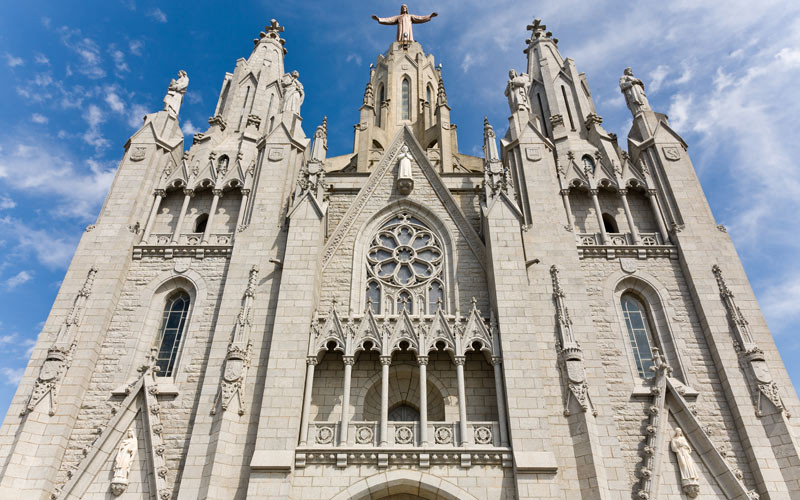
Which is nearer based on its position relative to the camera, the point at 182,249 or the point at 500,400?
the point at 500,400

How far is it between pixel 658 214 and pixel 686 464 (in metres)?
8.75

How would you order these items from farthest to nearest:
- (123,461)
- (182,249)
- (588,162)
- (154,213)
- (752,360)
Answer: (588,162)
(154,213)
(182,249)
(752,360)
(123,461)

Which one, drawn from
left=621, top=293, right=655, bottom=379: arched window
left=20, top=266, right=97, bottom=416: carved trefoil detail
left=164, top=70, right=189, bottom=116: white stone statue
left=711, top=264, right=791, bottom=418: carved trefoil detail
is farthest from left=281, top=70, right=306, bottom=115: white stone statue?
left=711, top=264, right=791, bottom=418: carved trefoil detail

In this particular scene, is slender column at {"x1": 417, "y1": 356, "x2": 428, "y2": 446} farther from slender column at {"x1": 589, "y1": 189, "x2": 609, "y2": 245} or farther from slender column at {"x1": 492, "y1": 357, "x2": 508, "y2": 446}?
slender column at {"x1": 589, "y1": 189, "x2": 609, "y2": 245}

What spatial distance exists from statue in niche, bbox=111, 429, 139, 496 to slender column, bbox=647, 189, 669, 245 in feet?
55.2

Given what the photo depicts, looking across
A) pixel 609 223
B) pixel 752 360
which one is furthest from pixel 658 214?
pixel 752 360

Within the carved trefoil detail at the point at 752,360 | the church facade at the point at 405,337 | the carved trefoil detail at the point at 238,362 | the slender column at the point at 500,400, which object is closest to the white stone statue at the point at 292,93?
the church facade at the point at 405,337

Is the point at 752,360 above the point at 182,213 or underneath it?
underneath

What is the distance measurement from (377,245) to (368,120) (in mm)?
9626

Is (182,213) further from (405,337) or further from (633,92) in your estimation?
(633,92)

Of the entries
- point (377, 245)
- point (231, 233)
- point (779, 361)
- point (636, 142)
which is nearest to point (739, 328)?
point (779, 361)

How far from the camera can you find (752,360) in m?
15.1

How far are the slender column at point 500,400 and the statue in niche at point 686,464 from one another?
4245mm

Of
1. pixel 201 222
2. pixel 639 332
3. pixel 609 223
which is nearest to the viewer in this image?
pixel 639 332
